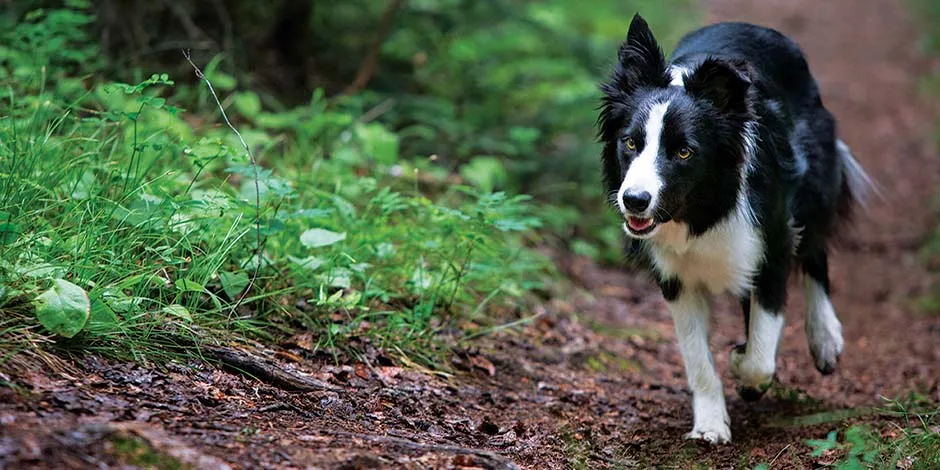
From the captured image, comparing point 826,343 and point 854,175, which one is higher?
point 854,175

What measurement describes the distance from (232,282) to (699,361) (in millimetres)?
2245

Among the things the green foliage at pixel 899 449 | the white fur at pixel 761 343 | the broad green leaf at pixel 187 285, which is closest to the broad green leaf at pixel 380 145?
the broad green leaf at pixel 187 285

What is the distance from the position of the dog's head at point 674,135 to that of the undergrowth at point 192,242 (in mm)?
765

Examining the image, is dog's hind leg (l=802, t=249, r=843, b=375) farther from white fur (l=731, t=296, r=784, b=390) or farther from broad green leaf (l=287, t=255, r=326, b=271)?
broad green leaf (l=287, t=255, r=326, b=271)

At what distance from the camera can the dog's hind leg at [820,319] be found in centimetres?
515

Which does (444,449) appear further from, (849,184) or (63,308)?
(849,184)

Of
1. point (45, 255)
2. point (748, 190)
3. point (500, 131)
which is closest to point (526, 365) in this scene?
point (748, 190)

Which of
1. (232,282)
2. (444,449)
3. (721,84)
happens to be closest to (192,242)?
(232,282)

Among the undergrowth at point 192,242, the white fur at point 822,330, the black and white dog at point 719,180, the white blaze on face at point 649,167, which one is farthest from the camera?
the white fur at point 822,330

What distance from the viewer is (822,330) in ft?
17.0

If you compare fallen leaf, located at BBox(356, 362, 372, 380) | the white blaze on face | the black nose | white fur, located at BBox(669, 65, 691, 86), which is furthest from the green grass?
the black nose

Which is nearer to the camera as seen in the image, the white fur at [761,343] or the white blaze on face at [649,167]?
the white blaze on face at [649,167]

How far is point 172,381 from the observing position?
12.0ft

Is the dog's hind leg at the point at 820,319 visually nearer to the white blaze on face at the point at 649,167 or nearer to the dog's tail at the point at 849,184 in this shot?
the dog's tail at the point at 849,184
